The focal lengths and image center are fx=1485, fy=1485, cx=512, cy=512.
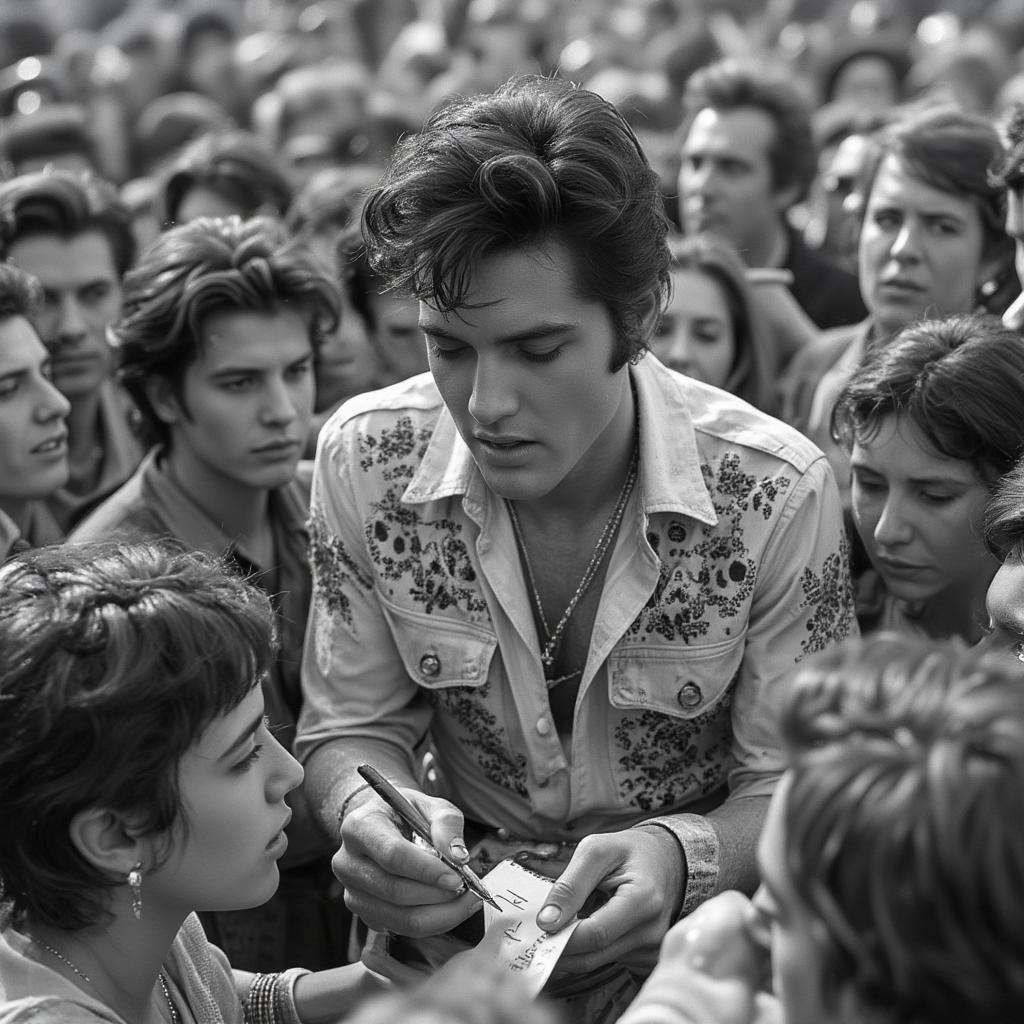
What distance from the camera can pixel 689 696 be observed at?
2695mm

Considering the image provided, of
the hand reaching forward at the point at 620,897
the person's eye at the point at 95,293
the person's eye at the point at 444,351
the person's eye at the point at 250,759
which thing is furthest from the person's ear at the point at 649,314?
the person's eye at the point at 95,293

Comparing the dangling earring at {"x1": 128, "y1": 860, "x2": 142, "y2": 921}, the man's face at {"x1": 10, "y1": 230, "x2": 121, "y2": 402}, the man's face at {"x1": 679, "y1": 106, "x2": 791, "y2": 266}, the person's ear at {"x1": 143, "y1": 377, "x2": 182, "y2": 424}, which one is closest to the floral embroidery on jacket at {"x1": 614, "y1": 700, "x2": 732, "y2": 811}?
the dangling earring at {"x1": 128, "y1": 860, "x2": 142, "y2": 921}

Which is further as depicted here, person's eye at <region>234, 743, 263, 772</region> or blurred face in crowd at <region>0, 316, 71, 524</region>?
blurred face in crowd at <region>0, 316, 71, 524</region>

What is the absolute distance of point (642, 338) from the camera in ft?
8.39

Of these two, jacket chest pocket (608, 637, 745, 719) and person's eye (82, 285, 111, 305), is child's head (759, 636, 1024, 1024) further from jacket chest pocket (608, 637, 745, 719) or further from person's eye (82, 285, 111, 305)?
person's eye (82, 285, 111, 305)

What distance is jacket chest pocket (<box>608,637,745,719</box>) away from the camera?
2678 mm

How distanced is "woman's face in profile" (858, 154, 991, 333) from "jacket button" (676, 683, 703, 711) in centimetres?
168

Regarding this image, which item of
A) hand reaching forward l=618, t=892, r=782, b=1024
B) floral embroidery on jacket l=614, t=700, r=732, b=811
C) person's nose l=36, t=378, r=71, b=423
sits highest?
person's nose l=36, t=378, r=71, b=423

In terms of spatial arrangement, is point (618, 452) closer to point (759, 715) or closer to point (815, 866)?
point (759, 715)

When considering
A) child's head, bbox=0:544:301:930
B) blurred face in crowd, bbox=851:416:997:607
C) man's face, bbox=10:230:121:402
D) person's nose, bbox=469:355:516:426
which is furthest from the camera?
man's face, bbox=10:230:121:402

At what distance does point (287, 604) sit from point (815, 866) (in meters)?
2.32

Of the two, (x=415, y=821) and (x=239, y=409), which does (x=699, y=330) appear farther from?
(x=415, y=821)

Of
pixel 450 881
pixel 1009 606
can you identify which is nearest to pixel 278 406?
pixel 450 881

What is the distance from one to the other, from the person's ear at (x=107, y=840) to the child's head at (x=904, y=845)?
97 centimetres
